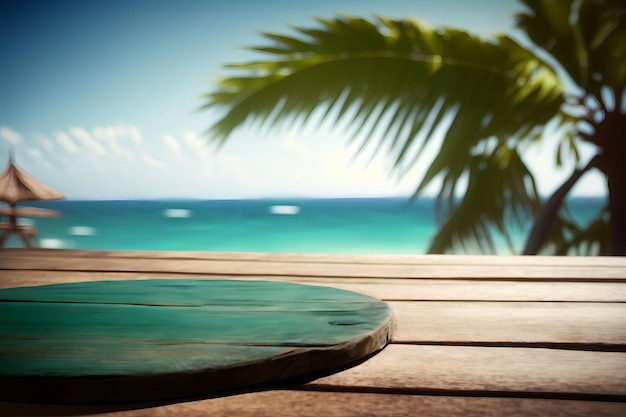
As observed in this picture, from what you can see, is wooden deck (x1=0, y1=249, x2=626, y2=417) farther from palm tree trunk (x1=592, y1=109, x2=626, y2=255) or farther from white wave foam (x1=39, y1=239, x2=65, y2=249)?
white wave foam (x1=39, y1=239, x2=65, y2=249)

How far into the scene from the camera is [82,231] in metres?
11.9

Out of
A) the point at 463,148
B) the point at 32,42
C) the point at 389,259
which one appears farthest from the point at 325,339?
the point at 32,42

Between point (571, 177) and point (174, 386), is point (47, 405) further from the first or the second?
point (571, 177)

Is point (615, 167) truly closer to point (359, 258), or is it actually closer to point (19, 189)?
point (359, 258)

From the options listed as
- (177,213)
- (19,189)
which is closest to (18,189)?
(19,189)

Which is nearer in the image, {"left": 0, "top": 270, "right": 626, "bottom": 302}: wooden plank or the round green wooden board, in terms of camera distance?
the round green wooden board

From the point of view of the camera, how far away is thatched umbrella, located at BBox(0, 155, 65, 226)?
4.52 m

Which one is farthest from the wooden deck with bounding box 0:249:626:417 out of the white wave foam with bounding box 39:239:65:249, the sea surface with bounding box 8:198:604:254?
the white wave foam with bounding box 39:239:65:249

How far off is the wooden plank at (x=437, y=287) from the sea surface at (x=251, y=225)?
9315 mm

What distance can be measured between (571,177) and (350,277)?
1.72m

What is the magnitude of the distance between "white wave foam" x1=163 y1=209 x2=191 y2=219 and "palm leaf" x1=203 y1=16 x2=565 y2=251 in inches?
424

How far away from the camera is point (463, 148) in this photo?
6.65 feet

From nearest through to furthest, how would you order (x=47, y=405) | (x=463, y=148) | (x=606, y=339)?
(x=47, y=405) < (x=606, y=339) < (x=463, y=148)

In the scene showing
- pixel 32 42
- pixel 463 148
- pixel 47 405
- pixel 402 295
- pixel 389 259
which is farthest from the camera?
pixel 32 42
